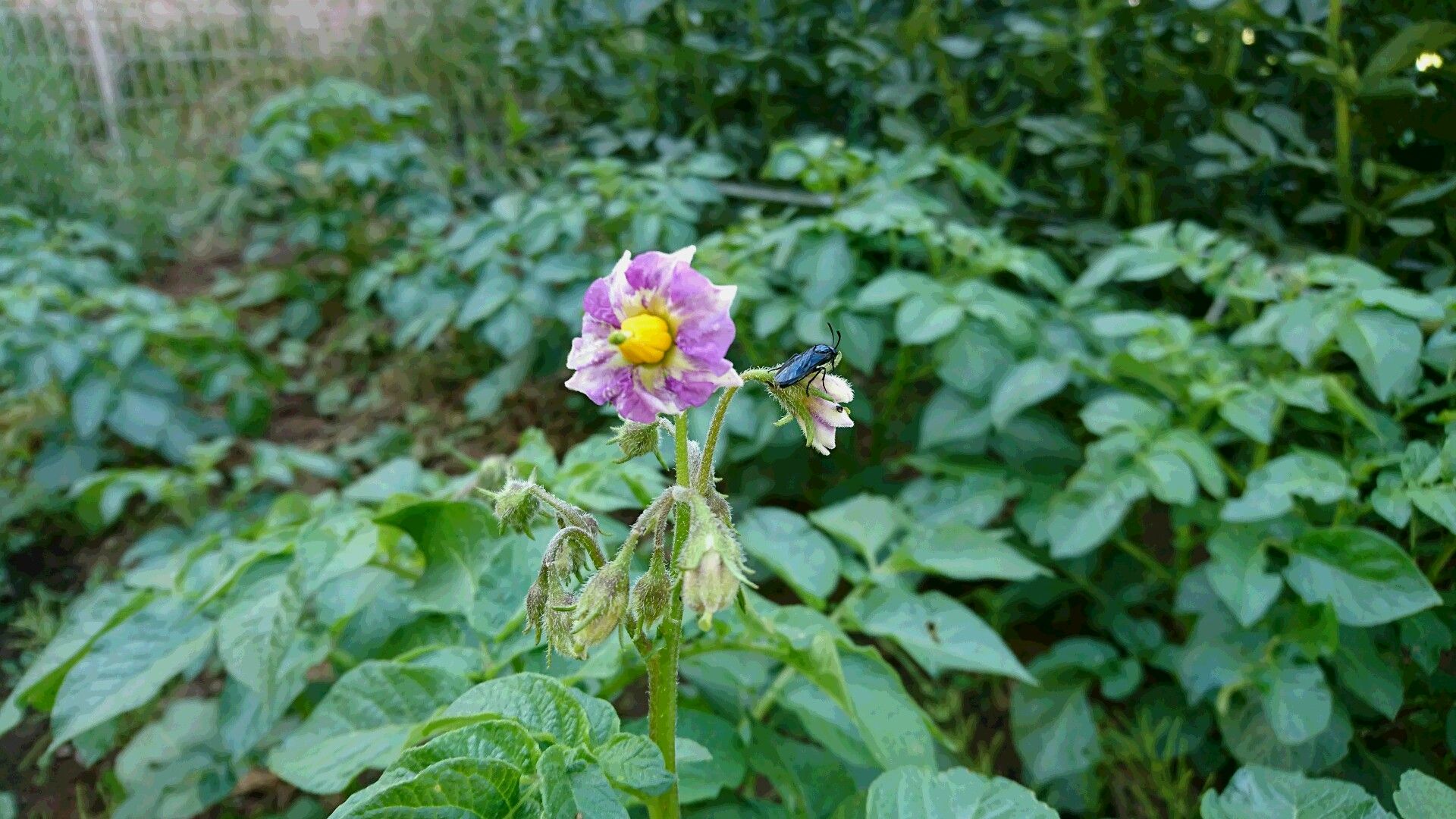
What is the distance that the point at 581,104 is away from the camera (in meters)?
3.46

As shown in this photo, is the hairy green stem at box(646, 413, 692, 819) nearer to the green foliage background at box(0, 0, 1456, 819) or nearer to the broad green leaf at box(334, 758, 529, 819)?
the green foliage background at box(0, 0, 1456, 819)

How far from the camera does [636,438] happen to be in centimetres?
79

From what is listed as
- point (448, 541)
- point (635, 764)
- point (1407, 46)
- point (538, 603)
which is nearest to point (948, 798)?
point (635, 764)

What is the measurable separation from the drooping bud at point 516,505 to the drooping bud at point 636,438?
10 cm

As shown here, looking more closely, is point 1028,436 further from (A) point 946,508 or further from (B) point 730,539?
(B) point 730,539

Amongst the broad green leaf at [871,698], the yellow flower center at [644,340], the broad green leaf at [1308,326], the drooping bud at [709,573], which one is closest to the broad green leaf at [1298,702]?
the broad green leaf at [1308,326]

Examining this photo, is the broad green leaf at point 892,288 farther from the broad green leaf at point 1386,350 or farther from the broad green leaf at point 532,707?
the broad green leaf at point 532,707

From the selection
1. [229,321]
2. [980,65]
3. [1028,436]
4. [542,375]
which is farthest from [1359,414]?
[229,321]

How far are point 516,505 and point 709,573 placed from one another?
23 centimetres

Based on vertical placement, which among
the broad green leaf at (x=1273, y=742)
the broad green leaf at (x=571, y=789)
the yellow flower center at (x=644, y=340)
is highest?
the yellow flower center at (x=644, y=340)

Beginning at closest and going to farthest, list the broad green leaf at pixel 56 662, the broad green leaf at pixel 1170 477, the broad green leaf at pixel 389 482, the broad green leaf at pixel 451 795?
the broad green leaf at pixel 451 795
the broad green leaf at pixel 56 662
the broad green leaf at pixel 1170 477
the broad green leaf at pixel 389 482

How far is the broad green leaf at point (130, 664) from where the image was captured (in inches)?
41.8

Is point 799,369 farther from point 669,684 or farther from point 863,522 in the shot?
point 863,522

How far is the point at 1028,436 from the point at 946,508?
234 millimetres
